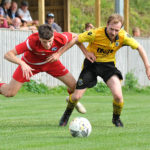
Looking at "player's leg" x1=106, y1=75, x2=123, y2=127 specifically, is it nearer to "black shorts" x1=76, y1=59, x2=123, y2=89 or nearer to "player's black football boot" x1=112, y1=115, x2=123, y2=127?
"player's black football boot" x1=112, y1=115, x2=123, y2=127

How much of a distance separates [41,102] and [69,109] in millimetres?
5726

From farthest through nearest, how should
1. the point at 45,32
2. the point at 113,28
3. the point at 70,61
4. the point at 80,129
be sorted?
the point at 70,61 → the point at 113,28 → the point at 45,32 → the point at 80,129

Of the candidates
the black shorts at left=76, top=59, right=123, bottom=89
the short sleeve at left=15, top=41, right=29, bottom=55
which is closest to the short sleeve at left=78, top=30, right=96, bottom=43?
the black shorts at left=76, top=59, right=123, bottom=89

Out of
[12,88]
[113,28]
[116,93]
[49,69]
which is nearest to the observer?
[113,28]

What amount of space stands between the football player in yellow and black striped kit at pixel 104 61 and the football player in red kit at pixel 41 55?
0.39m

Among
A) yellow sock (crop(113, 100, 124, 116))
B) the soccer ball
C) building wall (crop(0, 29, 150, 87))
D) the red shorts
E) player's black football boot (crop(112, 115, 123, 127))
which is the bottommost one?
building wall (crop(0, 29, 150, 87))

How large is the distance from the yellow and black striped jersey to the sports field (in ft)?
4.43

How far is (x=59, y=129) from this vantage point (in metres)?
8.90

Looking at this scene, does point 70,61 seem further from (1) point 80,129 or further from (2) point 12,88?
(1) point 80,129

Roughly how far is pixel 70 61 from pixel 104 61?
10.9m

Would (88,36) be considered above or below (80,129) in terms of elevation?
above

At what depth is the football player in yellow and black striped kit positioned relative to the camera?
9188 millimetres

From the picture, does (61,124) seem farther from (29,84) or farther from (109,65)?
(29,84)

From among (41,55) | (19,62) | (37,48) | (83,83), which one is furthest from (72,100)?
(19,62)
